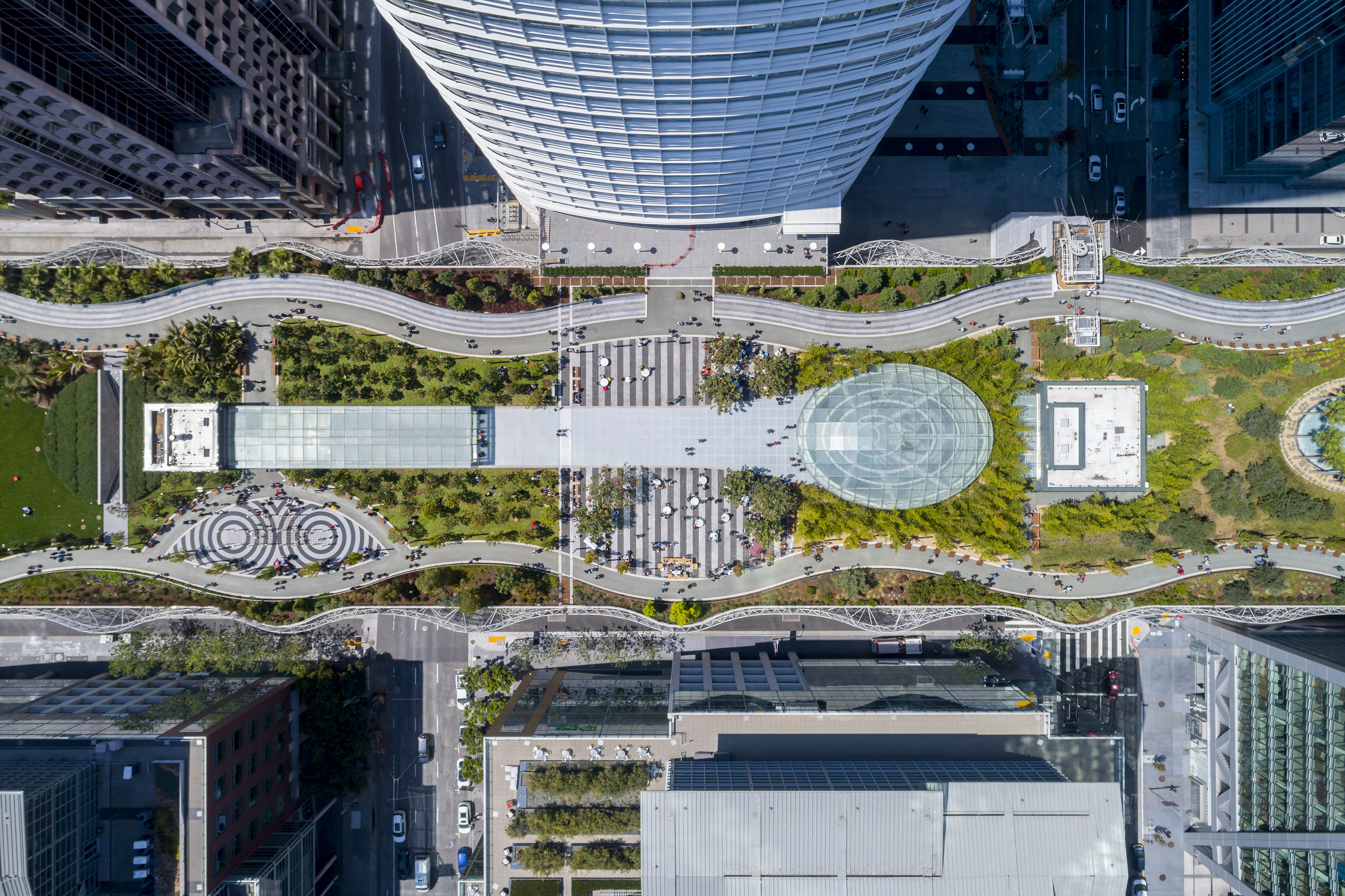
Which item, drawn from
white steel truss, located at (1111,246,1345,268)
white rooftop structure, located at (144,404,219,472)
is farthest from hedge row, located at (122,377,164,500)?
white steel truss, located at (1111,246,1345,268)

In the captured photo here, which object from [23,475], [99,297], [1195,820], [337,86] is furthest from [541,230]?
[1195,820]

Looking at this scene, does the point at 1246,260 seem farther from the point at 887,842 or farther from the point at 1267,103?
the point at 887,842

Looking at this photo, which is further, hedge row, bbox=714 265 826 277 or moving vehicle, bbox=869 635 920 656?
moving vehicle, bbox=869 635 920 656

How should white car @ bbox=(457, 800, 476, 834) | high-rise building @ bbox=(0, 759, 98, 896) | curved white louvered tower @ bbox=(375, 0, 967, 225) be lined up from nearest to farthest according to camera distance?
curved white louvered tower @ bbox=(375, 0, 967, 225), high-rise building @ bbox=(0, 759, 98, 896), white car @ bbox=(457, 800, 476, 834)

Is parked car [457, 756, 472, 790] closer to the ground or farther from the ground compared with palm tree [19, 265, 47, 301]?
closer to the ground

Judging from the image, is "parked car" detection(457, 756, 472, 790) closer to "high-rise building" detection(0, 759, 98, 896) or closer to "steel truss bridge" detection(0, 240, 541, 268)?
"high-rise building" detection(0, 759, 98, 896)

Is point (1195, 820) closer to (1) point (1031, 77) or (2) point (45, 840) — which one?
(1) point (1031, 77)

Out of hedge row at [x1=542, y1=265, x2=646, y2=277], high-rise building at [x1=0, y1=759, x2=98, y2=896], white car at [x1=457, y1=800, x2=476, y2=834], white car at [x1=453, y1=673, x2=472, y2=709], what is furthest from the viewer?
white car at [x1=457, y1=800, x2=476, y2=834]

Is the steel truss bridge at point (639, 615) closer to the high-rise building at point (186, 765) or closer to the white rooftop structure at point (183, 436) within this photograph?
the high-rise building at point (186, 765)
